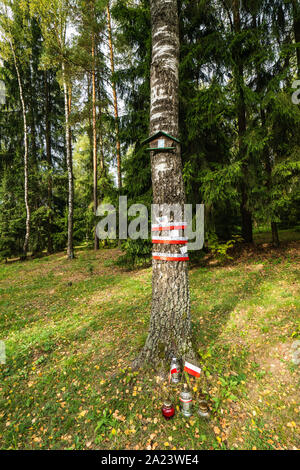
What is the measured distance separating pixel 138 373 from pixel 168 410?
0.61 metres

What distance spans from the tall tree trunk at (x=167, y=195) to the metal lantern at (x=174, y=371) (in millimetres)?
179

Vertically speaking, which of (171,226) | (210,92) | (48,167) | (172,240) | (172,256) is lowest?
(172,256)

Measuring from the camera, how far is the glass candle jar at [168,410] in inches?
80.1

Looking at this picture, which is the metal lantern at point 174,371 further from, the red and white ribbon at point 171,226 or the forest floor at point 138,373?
the red and white ribbon at point 171,226

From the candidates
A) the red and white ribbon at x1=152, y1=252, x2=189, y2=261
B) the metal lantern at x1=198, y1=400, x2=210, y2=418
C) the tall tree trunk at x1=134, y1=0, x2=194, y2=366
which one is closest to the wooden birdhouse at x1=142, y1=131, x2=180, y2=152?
the tall tree trunk at x1=134, y1=0, x2=194, y2=366

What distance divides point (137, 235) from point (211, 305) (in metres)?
3.06

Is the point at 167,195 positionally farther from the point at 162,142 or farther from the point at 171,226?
the point at 162,142

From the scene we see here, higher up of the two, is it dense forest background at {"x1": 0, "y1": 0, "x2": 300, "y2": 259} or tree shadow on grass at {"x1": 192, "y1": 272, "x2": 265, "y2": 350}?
dense forest background at {"x1": 0, "y1": 0, "x2": 300, "y2": 259}

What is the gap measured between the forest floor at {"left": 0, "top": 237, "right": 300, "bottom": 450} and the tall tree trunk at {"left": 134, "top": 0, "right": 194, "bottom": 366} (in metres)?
0.43

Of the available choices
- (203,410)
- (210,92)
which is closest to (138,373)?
(203,410)

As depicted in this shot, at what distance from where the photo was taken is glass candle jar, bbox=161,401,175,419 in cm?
204

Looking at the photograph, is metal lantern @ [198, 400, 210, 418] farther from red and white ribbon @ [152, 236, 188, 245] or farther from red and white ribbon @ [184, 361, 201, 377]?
red and white ribbon @ [152, 236, 188, 245]

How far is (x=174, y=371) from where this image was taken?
232cm
